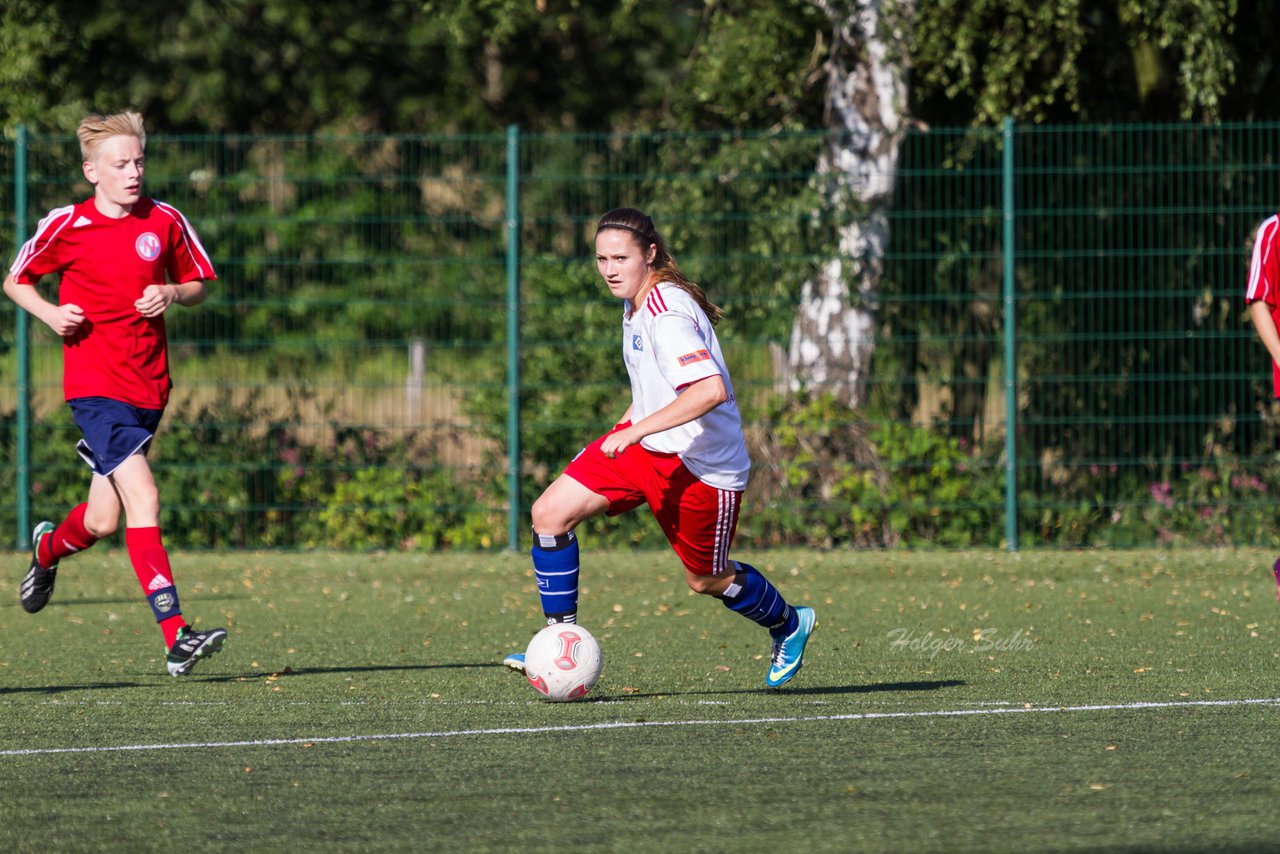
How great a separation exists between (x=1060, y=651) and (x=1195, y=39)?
212 inches

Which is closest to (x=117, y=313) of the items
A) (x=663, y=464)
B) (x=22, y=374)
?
(x=663, y=464)

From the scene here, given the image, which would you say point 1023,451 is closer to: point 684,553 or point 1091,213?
point 1091,213

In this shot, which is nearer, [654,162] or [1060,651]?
[1060,651]

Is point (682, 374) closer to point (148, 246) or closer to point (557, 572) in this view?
point (557, 572)

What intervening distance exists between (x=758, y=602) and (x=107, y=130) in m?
3.10

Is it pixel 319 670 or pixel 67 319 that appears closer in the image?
pixel 67 319

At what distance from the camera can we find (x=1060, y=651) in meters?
7.65

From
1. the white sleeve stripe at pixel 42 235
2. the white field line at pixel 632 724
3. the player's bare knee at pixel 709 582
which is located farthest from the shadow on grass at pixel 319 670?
the white sleeve stripe at pixel 42 235

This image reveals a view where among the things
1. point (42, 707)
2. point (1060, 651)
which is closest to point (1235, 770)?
point (1060, 651)

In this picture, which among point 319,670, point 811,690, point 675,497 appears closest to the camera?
point 675,497

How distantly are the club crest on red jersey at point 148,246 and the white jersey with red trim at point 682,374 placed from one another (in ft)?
6.90

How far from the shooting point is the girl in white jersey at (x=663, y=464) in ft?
20.3

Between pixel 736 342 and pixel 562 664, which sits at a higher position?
pixel 736 342

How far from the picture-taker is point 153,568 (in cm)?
711
